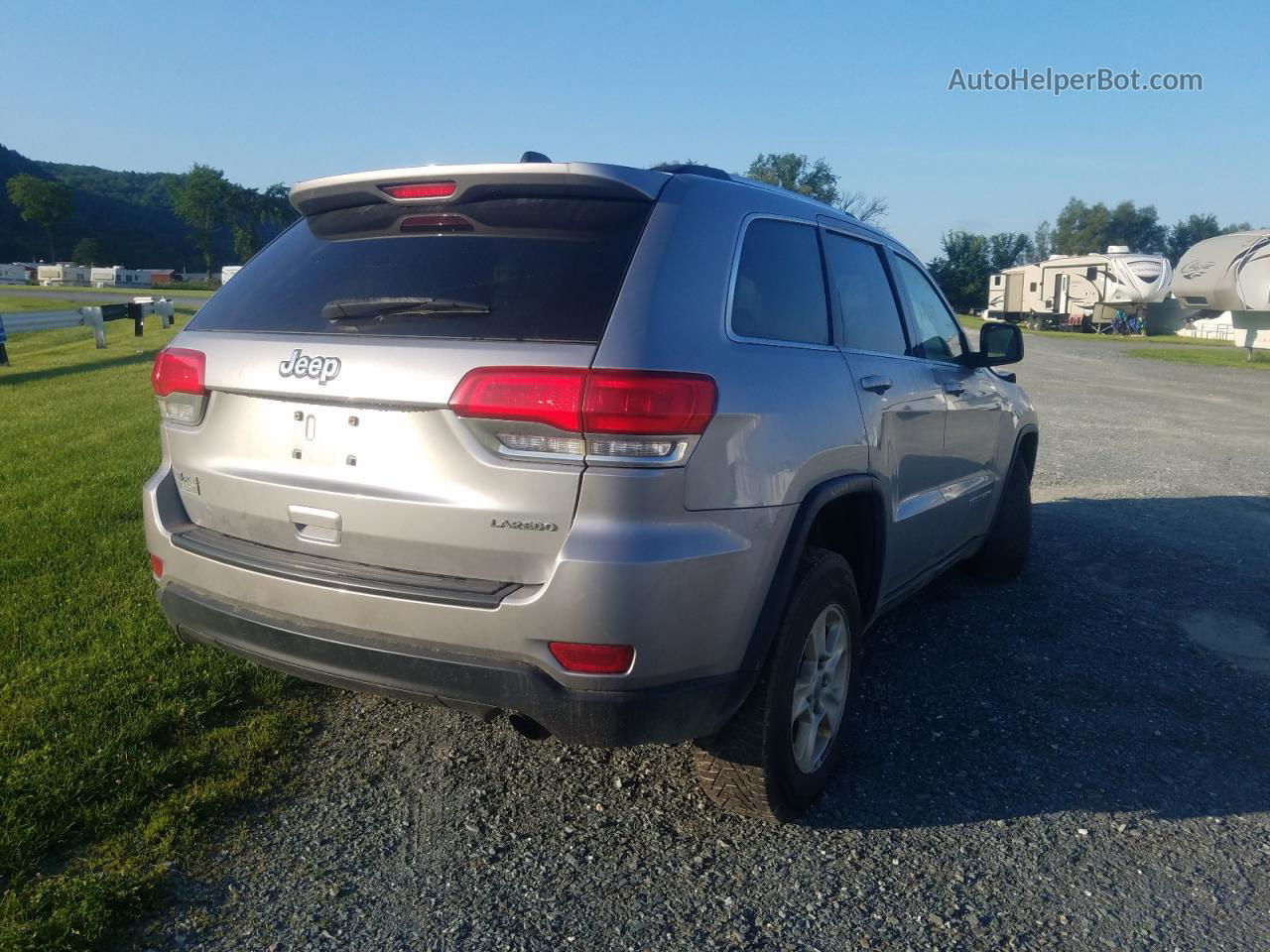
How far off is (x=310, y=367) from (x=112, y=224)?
5639 inches

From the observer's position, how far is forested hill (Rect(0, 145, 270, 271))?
362 ft

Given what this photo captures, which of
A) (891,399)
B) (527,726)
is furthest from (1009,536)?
(527,726)

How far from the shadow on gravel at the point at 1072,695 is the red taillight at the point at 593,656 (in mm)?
1145

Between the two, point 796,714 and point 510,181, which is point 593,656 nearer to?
point 796,714

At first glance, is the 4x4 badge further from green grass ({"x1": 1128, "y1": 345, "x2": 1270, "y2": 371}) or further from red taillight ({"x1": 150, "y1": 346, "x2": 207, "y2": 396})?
green grass ({"x1": 1128, "y1": 345, "x2": 1270, "y2": 371})

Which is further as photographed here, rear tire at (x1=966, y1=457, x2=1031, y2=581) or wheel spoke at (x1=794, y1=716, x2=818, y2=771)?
rear tire at (x1=966, y1=457, x2=1031, y2=581)

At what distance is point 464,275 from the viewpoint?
2.84 meters

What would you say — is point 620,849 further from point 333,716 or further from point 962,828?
point 333,716

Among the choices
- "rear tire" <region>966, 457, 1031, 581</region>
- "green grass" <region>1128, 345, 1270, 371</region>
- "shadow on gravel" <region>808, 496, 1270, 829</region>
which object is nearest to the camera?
"shadow on gravel" <region>808, 496, 1270, 829</region>

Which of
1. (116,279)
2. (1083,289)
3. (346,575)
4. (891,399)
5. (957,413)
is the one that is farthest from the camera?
(116,279)

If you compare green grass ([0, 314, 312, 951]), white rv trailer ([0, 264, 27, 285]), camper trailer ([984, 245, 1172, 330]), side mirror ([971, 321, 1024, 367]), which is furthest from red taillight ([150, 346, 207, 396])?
white rv trailer ([0, 264, 27, 285])

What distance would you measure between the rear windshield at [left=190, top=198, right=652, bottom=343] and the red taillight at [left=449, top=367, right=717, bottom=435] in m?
0.14

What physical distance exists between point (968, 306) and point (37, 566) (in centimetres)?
7432

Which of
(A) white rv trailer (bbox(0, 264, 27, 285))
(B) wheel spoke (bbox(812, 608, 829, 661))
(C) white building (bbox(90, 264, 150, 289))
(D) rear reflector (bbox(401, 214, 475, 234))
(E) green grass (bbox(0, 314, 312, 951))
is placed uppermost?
(A) white rv trailer (bbox(0, 264, 27, 285))
